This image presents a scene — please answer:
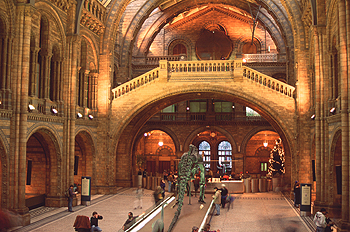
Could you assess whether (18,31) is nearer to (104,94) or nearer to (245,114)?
(104,94)

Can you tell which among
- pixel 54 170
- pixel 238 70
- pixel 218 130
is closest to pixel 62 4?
pixel 54 170

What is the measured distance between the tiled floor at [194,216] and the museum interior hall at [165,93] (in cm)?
119

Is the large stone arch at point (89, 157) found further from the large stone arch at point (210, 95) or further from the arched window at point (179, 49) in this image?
the arched window at point (179, 49)

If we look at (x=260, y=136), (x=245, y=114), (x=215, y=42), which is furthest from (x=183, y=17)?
(x=260, y=136)

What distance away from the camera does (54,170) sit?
1812 centimetres

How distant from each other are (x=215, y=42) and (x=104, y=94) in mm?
14706

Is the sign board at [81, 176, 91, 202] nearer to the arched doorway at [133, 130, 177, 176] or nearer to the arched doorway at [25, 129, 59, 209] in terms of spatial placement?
the arched doorway at [25, 129, 59, 209]

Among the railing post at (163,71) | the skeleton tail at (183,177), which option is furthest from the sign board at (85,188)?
the railing post at (163,71)

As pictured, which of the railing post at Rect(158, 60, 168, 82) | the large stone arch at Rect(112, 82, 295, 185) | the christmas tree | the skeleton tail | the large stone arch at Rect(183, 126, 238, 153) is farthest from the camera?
the large stone arch at Rect(183, 126, 238, 153)

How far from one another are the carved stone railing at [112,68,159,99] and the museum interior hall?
0.29ft

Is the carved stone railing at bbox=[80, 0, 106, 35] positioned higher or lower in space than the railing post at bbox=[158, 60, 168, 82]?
higher

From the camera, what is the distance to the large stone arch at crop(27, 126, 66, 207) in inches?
705

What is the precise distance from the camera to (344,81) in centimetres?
1311

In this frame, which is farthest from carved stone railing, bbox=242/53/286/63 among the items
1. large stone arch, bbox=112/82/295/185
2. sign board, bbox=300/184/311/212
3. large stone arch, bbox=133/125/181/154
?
sign board, bbox=300/184/311/212
